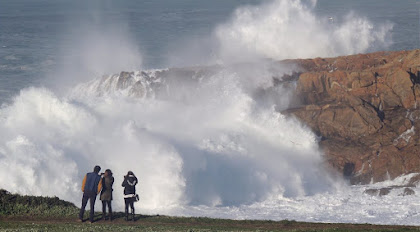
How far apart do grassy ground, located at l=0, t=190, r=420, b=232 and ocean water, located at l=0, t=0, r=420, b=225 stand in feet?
26.7

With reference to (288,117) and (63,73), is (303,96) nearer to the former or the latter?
(288,117)

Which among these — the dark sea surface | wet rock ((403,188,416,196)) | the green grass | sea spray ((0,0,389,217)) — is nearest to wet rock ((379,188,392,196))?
wet rock ((403,188,416,196))

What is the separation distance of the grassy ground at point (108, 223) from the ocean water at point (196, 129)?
26.7 feet

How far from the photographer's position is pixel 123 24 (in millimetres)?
88188

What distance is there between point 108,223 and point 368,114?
21.3m

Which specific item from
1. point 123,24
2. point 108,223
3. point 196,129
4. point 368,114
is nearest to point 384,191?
point 368,114

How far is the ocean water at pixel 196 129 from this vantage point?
30547 mm

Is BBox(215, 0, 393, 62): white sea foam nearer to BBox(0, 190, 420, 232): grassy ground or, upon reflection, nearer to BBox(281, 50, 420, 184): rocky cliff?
BBox(281, 50, 420, 184): rocky cliff

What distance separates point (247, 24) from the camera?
68125 mm

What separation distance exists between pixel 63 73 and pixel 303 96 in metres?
28.6

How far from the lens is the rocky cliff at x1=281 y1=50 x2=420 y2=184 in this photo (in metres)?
34.3

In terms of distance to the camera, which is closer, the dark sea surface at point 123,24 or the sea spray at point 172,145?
the sea spray at point 172,145

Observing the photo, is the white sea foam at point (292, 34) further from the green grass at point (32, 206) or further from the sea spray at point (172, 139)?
the green grass at point (32, 206)

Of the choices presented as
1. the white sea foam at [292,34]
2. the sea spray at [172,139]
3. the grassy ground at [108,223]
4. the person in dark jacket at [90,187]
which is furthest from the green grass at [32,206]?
the white sea foam at [292,34]
